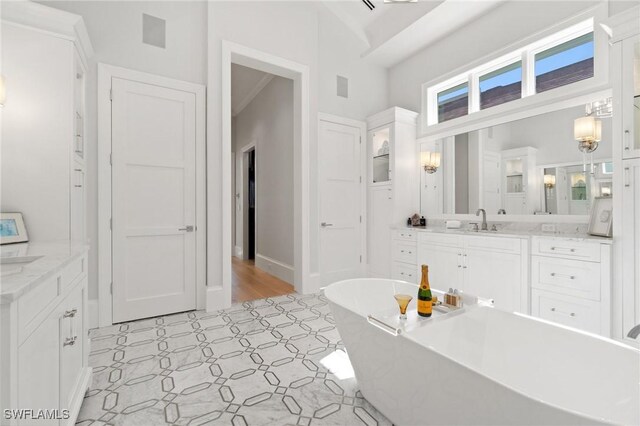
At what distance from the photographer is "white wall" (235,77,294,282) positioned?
14.2ft

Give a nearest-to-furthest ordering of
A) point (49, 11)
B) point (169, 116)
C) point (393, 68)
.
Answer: point (49, 11) < point (169, 116) < point (393, 68)

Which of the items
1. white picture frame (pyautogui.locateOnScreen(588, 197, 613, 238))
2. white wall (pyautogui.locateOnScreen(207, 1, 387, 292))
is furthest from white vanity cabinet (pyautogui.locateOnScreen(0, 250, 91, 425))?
white picture frame (pyautogui.locateOnScreen(588, 197, 613, 238))

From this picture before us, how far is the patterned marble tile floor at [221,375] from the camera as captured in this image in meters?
1.59

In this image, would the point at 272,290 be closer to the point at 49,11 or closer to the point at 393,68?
the point at 49,11

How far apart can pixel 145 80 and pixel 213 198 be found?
1334 millimetres

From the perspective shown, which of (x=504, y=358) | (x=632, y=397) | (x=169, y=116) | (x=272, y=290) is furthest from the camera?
(x=272, y=290)

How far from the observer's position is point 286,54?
374 centimetres

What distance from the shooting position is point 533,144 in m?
3.10

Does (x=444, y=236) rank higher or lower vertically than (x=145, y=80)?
lower

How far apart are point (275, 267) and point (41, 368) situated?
366 centimetres

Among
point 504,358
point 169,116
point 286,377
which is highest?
point 169,116

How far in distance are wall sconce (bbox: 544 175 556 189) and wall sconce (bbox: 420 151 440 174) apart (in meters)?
1.31

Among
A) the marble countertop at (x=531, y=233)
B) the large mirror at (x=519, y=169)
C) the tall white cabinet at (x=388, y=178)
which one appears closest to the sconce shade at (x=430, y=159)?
the large mirror at (x=519, y=169)

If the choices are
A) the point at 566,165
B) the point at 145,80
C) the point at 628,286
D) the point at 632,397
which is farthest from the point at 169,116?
the point at 628,286
